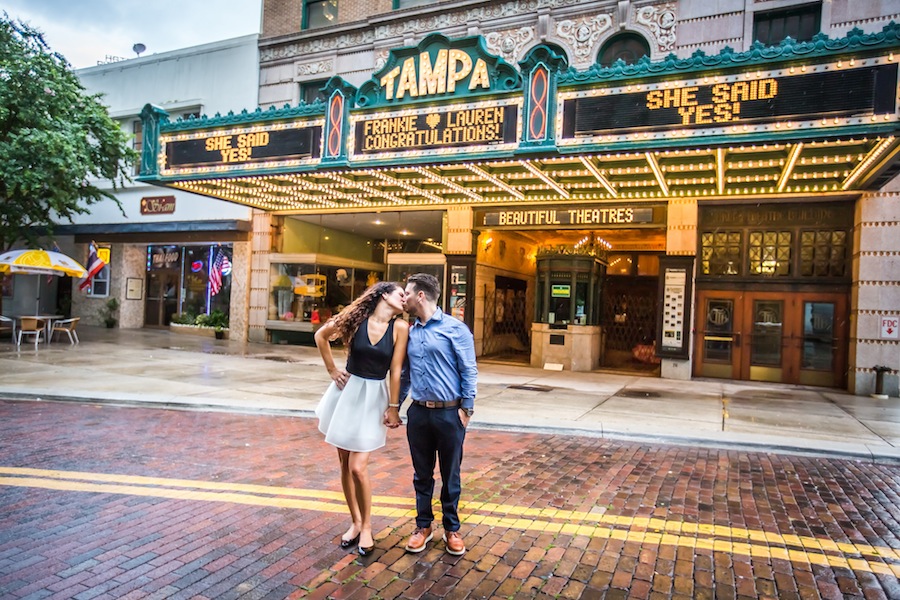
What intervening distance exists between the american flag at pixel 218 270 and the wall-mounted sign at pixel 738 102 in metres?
15.4

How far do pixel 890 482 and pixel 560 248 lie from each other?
10.8m

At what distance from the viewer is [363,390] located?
3.79 metres

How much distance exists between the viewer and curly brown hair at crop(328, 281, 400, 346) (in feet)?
12.6

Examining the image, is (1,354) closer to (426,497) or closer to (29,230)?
(29,230)

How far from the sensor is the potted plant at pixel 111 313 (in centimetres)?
2280

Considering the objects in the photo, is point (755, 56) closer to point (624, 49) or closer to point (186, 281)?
point (624, 49)

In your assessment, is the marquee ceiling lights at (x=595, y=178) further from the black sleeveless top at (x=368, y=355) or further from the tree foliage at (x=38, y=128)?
the black sleeveless top at (x=368, y=355)

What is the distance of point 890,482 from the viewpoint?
5879 millimetres

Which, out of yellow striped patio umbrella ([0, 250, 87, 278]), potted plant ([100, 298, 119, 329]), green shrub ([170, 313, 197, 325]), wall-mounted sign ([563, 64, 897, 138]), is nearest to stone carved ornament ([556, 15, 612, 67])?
wall-mounted sign ([563, 64, 897, 138])

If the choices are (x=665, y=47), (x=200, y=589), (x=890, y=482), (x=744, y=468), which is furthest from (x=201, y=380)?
(x=665, y=47)

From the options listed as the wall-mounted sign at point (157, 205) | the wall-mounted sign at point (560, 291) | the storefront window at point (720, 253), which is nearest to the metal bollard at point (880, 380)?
the storefront window at point (720, 253)

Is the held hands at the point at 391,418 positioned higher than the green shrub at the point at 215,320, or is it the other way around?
the held hands at the point at 391,418

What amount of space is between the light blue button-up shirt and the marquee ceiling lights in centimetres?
744

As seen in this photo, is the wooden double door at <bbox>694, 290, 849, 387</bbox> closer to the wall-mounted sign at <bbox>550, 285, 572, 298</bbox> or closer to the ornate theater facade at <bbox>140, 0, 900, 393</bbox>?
the ornate theater facade at <bbox>140, 0, 900, 393</bbox>
